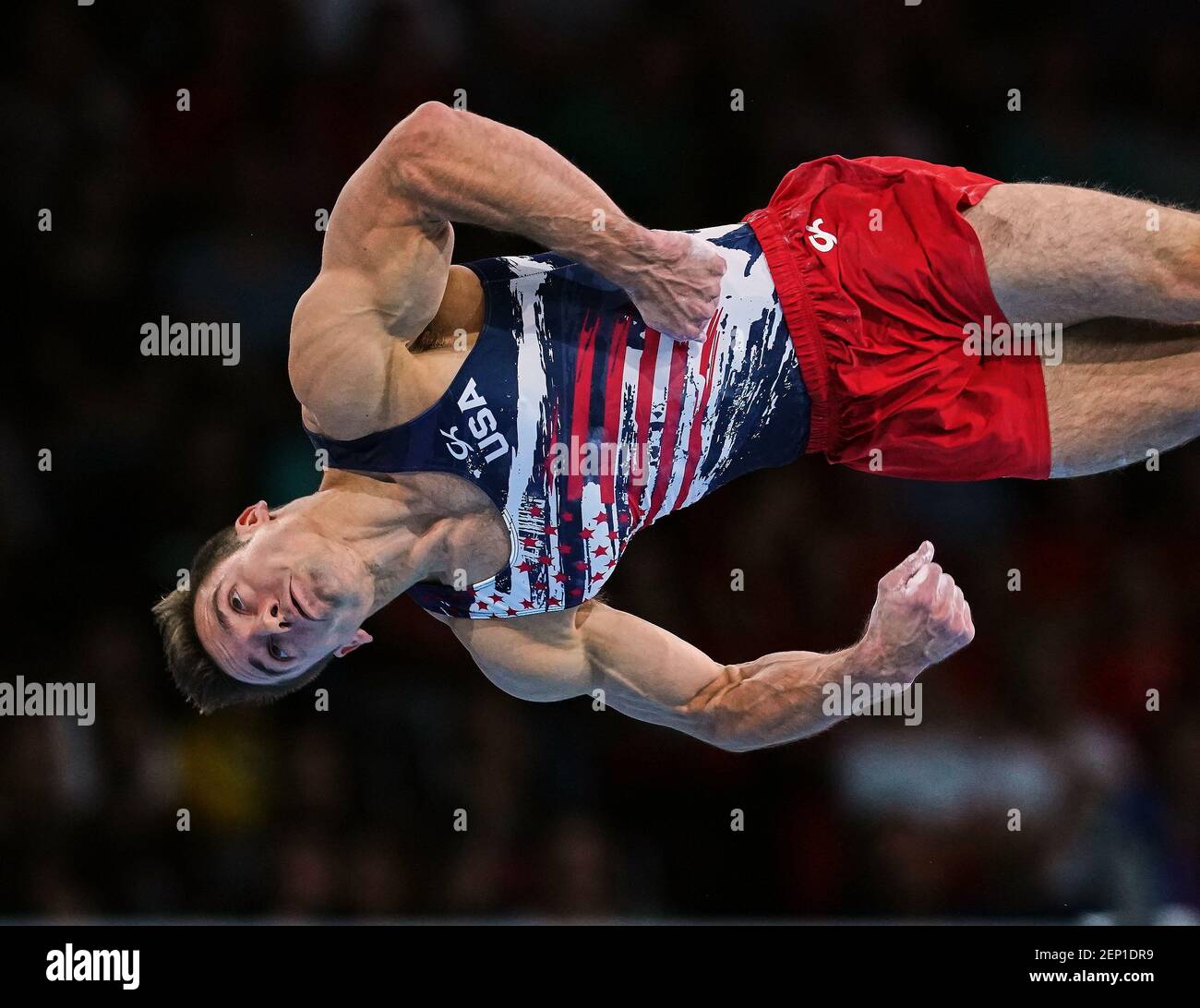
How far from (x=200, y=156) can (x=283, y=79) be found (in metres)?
0.26

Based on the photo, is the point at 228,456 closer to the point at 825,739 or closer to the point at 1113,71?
the point at 825,739

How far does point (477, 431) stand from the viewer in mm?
2119

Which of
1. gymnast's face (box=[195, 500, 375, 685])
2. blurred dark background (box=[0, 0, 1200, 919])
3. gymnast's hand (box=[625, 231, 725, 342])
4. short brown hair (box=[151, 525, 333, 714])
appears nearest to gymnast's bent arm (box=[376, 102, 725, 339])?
gymnast's hand (box=[625, 231, 725, 342])

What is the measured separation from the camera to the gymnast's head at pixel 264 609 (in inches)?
84.2

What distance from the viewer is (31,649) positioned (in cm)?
329

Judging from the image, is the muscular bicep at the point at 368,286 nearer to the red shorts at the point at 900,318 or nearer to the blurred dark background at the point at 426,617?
the red shorts at the point at 900,318

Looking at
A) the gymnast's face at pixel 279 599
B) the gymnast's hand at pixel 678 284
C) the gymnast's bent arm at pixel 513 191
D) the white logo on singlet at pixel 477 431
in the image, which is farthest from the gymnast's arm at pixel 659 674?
the gymnast's bent arm at pixel 513 191

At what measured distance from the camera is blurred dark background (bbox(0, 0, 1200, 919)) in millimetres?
3293

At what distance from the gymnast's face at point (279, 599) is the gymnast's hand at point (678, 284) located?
0.57 m

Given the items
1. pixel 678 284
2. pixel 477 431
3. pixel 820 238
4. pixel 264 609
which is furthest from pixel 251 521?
pixel 820 238

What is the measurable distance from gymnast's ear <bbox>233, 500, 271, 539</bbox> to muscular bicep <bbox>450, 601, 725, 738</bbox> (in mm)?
382

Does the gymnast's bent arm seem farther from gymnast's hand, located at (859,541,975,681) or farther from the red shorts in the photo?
gymnast's hand, located at (859,541,975,681)

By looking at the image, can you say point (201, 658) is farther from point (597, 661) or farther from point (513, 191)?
point (513, 191)
